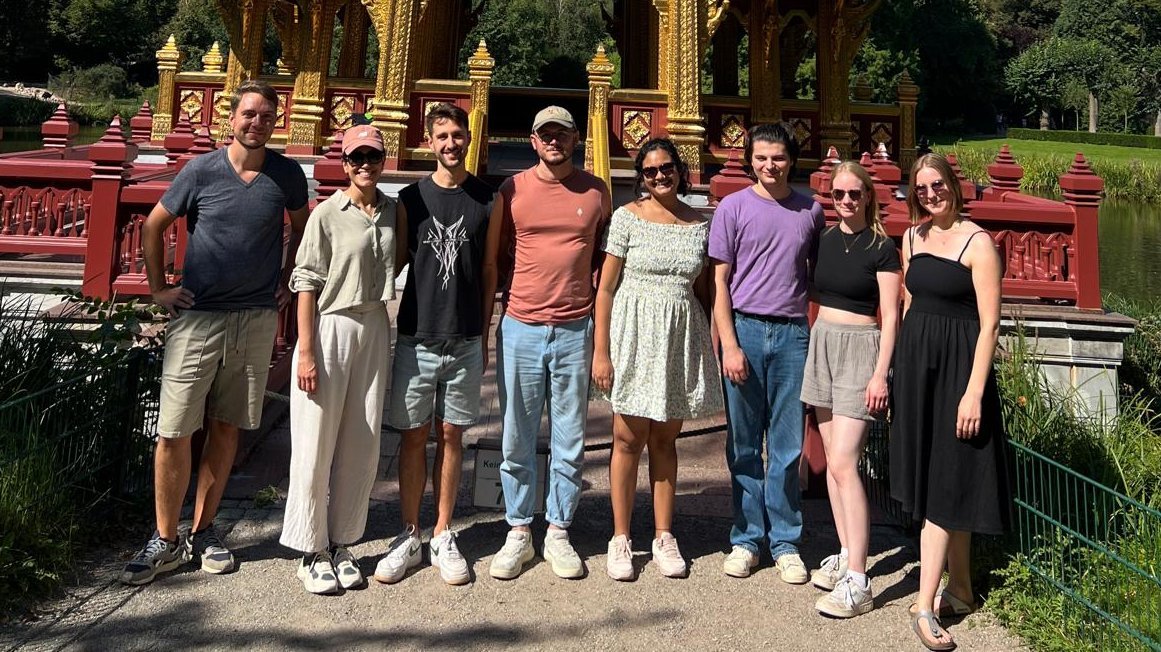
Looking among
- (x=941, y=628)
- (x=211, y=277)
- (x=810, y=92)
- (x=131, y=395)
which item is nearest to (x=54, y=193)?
(x=131, y=395)

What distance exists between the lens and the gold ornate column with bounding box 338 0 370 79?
628 inches

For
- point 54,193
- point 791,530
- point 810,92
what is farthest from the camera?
point 810,92

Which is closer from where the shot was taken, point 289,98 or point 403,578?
point 403,578

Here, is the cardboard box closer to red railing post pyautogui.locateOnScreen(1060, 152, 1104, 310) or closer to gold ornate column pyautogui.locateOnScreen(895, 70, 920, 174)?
red railing post pyautogui.locateOnScreen(1060, 152, 1104, 310)

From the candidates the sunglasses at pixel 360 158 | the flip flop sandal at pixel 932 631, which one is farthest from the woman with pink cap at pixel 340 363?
the flip flop sandal at pixel 932 631

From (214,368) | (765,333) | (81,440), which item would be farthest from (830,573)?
(81,440)

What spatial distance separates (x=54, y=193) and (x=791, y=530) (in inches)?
301

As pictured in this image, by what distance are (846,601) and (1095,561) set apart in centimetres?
103

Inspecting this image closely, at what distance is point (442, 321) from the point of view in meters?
4.41

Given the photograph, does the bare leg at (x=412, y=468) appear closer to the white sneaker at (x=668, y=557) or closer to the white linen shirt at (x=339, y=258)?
the white linen shirt at (x=339, y=258)

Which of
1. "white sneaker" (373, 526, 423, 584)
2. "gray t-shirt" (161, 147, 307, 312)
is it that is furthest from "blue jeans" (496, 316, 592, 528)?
"gray t-shirt" (161, 147, 307, 312)

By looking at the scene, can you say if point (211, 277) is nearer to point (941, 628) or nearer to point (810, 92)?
point (941, 628)

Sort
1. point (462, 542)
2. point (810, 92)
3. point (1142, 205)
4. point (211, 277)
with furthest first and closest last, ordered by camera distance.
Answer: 1. point (810, 92)
2. point (1142, 205)
3. point (462, 542)
4. point (211, 277)

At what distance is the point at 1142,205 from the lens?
32219 mm
